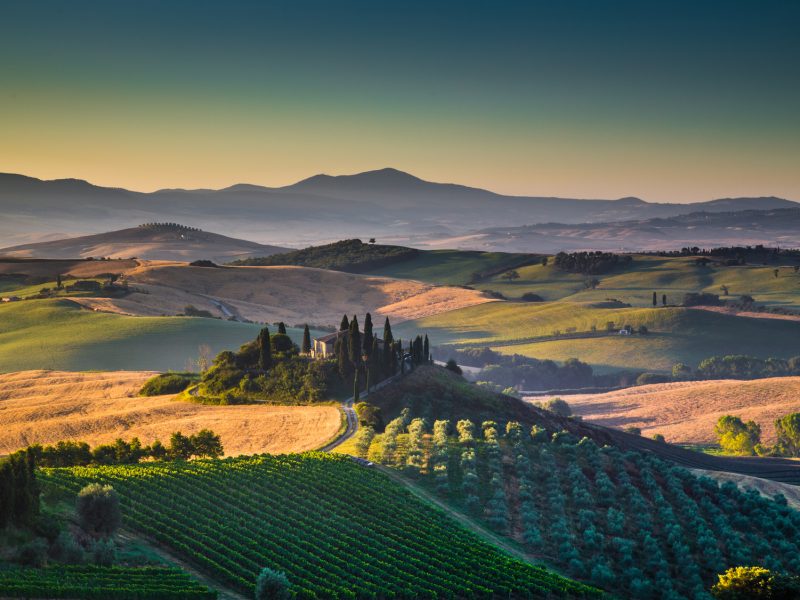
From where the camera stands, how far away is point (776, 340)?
191 meters

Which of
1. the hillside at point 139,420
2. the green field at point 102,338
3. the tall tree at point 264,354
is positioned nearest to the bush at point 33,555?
the hillside at point 139,420

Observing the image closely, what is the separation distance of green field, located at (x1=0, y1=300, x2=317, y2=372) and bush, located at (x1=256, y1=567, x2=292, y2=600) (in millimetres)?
96530

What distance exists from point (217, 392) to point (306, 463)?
3684 cm

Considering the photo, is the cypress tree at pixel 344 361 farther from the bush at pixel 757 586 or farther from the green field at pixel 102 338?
the bush at pixel 757 586

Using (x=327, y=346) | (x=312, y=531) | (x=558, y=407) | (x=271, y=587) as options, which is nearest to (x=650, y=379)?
(x=558, y=407)

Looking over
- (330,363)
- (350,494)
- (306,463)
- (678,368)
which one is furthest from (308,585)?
(678,368)

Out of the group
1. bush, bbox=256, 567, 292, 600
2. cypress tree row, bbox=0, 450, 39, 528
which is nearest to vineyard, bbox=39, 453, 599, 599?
bush, bbox=256, 567, 292, 600

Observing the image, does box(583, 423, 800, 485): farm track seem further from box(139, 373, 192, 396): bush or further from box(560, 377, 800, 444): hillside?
box(139, 373, 192, 396): bush

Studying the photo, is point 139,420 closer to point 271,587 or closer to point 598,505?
point 598,505

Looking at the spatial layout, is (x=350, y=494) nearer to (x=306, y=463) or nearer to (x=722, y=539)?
(x=306, y=463)

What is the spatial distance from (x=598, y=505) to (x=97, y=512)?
35.8 metres

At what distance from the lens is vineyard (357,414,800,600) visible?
58750 mm

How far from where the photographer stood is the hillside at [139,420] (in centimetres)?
8369

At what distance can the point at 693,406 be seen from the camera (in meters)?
140
